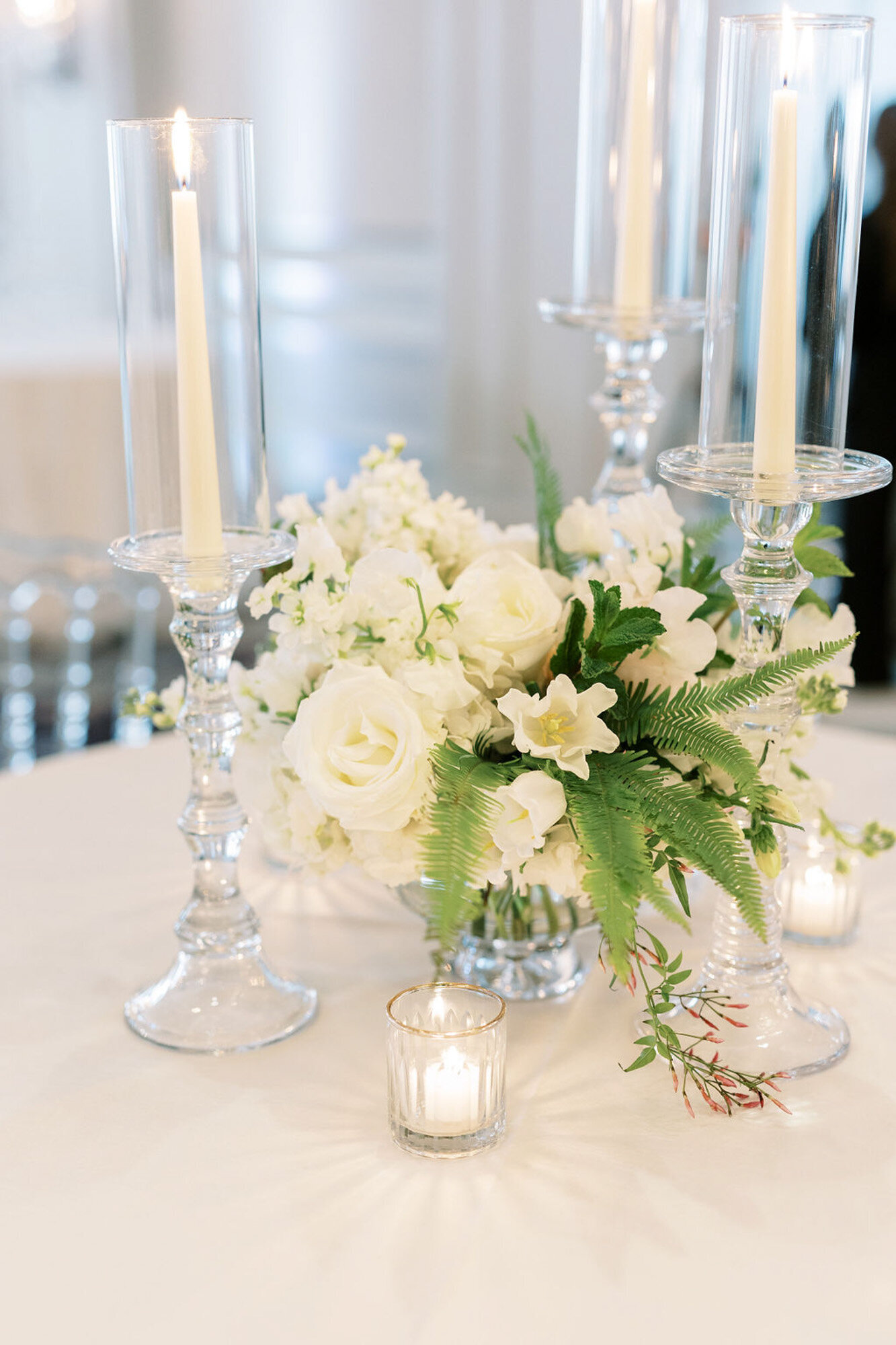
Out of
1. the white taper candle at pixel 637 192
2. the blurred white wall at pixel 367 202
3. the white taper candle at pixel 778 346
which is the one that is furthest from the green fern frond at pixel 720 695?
the blurred white wall at pixel 367 202

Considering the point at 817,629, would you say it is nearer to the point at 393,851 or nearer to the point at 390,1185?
the point at 393,851

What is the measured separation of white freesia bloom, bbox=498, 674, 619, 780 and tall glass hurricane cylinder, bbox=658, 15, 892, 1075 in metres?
0.10

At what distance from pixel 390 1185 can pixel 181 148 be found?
56cm

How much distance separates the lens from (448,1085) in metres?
0.70

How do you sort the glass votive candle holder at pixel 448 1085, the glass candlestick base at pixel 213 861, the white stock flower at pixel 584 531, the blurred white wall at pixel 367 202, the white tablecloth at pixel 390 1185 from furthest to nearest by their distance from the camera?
the blurred white wall at pixel 367 202 → the white stock flower at pixel 584 531 → the glass candlestick base at pixel 213 861 → the glass votive candle holder at pixel 448 1085 → the white tablecloth at pixel 390 1185

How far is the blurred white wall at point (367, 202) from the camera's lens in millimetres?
4379

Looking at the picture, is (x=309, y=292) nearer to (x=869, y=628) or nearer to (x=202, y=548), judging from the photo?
(x=869, y=628)

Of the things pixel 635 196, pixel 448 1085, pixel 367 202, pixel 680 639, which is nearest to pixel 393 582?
pixel 680 639

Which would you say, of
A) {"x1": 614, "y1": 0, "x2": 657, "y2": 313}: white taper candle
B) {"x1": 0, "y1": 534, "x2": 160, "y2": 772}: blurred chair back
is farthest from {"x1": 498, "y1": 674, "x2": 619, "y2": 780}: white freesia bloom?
{"x1": 0, "y1": 534, "x2": 160, "y2": 772}: blurred chair back

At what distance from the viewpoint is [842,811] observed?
1.18m

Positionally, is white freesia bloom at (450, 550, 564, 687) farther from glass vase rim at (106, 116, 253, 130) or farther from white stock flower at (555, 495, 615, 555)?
glass vase rim at (106, 116, 253, 130)

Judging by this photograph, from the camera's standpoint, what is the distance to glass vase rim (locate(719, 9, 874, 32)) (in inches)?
28.0

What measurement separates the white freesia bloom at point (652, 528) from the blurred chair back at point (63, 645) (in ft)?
8.43

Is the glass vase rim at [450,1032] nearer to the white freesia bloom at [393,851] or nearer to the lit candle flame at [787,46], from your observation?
the white freesia bloom at [393,851]
